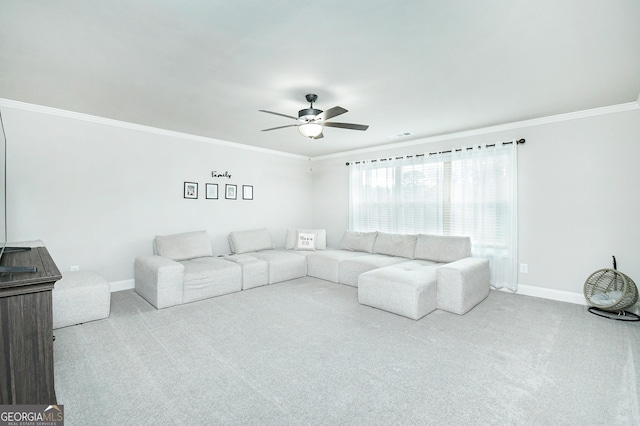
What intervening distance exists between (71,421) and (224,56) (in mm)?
2646

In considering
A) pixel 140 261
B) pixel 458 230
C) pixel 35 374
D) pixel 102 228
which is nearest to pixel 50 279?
pixel 35 374

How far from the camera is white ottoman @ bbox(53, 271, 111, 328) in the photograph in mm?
3035

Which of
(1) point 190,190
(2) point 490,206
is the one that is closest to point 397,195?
(2) point 490,206

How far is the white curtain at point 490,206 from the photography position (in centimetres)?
432

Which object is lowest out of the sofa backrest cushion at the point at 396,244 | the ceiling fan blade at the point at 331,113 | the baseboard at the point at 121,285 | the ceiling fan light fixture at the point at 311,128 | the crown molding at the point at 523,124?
the baseboard at the point at 121,285

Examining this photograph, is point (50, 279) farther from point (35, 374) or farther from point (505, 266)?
point (505, 266)

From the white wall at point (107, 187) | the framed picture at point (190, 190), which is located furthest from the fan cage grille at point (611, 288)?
the framed picture at point (190, 190)

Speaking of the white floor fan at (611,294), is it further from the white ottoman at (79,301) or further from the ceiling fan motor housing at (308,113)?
the white ottoman at (79,301)

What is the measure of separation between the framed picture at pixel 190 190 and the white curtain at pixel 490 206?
430 centimetres

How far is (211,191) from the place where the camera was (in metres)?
5.43

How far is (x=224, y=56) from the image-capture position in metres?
2.44

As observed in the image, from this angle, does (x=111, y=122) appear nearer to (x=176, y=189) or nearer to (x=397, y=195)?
(x=176, y=189)

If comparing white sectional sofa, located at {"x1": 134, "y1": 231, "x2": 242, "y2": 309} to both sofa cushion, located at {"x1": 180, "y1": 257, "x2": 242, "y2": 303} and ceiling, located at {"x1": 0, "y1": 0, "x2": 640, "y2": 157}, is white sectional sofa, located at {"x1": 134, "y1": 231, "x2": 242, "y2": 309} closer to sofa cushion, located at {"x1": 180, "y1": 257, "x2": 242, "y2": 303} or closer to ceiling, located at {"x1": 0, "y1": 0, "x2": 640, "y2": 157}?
sofa cushion, located at {"x1": 180, "y1": 257, "x2": 242, "y2": 303}

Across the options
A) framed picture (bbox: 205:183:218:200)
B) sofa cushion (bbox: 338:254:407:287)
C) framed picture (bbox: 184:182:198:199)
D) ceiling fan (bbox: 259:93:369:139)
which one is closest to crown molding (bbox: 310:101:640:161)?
sofa cushion (bbox: 338:254:407:287)
